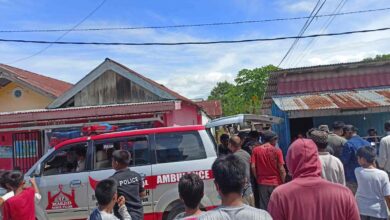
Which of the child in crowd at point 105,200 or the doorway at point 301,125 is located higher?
the doorway at point 301,125

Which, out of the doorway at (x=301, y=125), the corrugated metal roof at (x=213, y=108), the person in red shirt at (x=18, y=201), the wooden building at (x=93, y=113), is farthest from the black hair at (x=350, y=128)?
the corrugated metal roof at (x=213, y=108)

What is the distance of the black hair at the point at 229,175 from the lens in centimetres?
237

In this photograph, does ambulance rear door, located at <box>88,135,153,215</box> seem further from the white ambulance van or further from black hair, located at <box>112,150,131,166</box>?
black hair, located at <box>112,150,131,166</box>

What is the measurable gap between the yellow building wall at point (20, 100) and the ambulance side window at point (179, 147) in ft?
37.2

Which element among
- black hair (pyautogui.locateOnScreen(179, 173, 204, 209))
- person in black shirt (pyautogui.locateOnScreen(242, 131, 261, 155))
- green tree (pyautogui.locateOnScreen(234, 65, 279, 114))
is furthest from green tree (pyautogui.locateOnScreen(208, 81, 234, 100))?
black hair (pyautogui.locateOnScreen(179, 173, 204, 209))

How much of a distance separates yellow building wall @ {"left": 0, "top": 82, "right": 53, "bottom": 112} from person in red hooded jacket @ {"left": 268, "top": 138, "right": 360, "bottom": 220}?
51.5 ft

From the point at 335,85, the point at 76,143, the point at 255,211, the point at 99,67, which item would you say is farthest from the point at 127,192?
the point at 335,85

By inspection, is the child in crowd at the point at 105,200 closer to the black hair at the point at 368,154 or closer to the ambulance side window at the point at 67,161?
the black hair at the point at 368,154

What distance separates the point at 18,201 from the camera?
13.9ft

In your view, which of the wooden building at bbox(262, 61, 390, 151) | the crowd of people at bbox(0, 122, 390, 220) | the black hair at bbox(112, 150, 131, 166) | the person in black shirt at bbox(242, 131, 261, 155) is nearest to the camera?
the crowd of people at bbox(0, 122, 390, 220)

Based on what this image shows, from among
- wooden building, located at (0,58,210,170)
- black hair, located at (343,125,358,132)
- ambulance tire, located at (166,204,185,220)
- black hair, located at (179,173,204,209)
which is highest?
wooden building, located at (0,58,210,170)

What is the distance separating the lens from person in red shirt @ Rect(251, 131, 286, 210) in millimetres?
7125

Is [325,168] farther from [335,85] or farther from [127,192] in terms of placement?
[335,85]

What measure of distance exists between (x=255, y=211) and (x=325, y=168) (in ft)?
9.59
